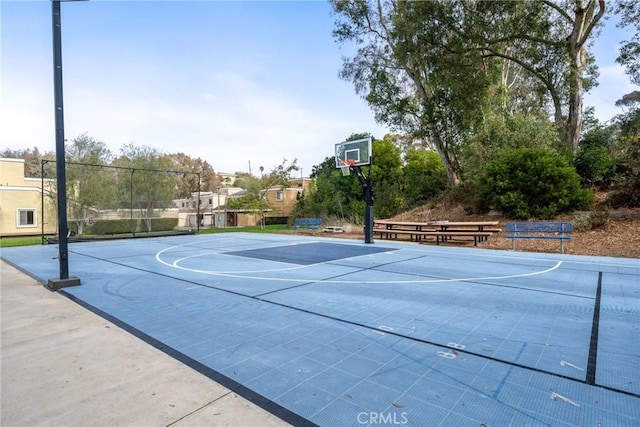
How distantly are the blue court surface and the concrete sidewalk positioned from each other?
0.16 m

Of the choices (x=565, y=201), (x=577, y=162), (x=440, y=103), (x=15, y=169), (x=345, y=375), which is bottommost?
(x=345, y=375)

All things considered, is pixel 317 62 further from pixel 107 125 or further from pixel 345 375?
pixel 345 375

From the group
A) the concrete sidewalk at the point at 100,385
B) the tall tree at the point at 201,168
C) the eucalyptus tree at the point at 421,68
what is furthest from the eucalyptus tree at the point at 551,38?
the tall tree at the point at 201,168

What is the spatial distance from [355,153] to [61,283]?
9.62 metres

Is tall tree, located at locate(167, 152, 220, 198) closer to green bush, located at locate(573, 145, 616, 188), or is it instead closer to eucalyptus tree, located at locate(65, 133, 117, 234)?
eucalyptus tree, located at locate(65, 133, 117, 234)

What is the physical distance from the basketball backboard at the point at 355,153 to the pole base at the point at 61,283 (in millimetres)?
8946

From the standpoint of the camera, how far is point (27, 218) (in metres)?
24.3

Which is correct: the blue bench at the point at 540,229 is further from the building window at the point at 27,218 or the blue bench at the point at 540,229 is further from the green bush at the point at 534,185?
the building window at the point at 27,218

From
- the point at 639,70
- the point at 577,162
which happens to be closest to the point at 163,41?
the point at 577,162

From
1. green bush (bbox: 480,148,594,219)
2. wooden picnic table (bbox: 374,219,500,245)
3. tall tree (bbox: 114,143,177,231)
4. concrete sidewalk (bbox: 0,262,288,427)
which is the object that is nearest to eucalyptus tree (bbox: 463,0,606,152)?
green bush (bbox: 480,148,594,219)

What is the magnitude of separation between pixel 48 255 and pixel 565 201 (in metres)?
16.4

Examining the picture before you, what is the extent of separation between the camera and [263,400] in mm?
2211

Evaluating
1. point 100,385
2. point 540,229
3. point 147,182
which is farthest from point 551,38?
point 147,182

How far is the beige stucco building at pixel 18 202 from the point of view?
76.0ft
